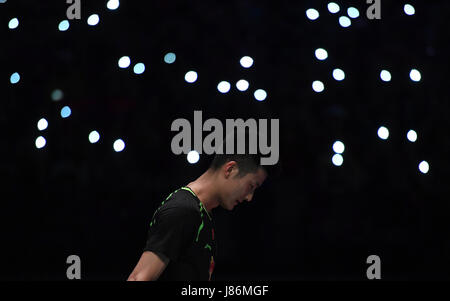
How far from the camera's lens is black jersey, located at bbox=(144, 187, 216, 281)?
1.64 meters

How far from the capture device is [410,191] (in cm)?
261

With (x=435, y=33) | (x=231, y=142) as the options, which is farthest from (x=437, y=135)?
(x=231, y=142)

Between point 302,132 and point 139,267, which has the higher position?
point 302,132

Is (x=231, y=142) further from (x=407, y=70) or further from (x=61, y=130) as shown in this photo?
(x=407, y=70)

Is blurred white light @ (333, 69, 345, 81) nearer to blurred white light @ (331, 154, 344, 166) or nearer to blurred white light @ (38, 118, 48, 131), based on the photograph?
blurred white light @ (331, 154, 344, 166)

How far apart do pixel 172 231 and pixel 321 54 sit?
1.09 meters

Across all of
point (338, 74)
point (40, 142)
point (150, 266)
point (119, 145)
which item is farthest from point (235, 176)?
point (40, 142)

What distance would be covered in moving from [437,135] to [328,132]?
0.51m

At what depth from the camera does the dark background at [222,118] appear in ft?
7.93

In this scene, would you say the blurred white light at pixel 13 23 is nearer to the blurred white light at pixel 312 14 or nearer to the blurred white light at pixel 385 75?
the blurred white light at pixel 312 14

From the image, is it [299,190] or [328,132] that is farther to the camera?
[299,190]
